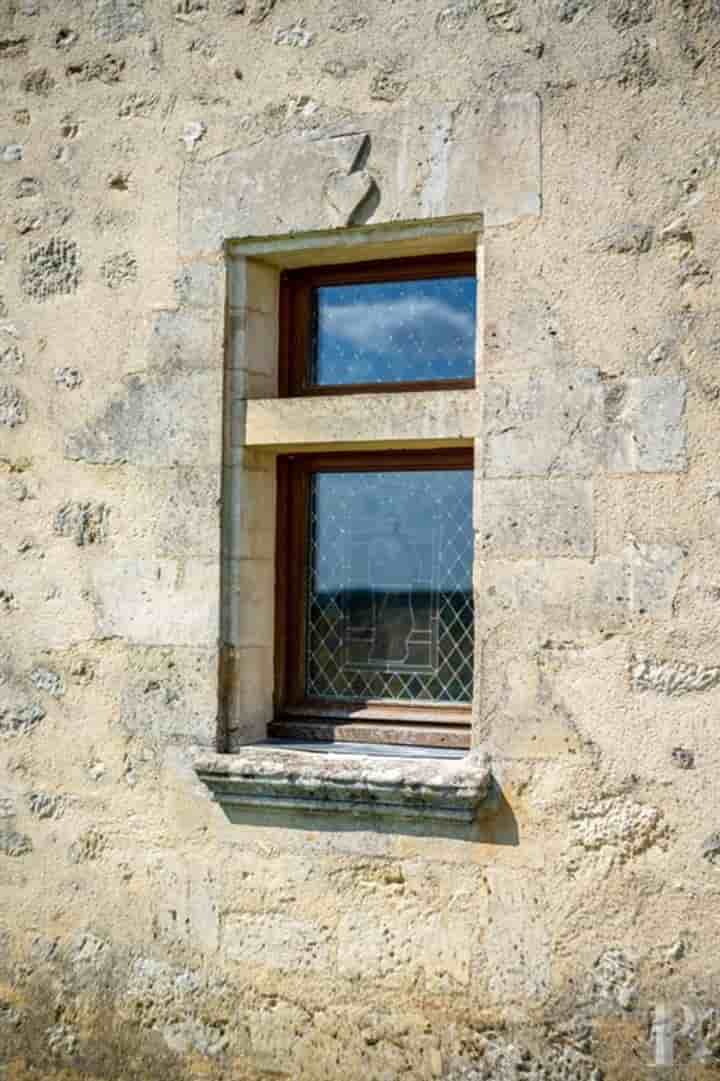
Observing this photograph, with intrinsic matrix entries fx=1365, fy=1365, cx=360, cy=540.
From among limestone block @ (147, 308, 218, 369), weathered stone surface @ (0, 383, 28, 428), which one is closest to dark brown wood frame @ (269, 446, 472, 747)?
limestone block @ (147, 308, 218, 369)

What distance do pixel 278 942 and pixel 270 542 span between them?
115 centimetres

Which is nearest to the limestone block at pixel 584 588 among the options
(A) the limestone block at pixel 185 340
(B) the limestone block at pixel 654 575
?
(B) the limestone block at pixel 654 575

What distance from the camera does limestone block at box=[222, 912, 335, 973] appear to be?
3754mm

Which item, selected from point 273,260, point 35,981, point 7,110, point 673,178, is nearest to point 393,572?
point 273,260

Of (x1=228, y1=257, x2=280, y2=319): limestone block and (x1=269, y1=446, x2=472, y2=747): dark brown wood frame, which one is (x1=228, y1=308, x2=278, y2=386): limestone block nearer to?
(x1=228, y1=257, x2=280, y2=319): limestone block

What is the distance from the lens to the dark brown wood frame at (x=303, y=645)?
12.8 feet

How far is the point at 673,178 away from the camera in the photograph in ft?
11.2

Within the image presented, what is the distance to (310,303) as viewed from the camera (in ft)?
13.6

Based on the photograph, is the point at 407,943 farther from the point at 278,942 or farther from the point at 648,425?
the point at 648,425

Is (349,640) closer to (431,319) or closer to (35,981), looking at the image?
(431,319)

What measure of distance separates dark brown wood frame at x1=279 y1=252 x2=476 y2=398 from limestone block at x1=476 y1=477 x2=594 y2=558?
0.52 metres

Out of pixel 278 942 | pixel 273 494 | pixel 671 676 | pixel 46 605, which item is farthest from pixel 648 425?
pixel 46 605

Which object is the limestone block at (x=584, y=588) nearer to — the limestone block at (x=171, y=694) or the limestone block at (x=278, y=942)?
the limestone block at (x=171, y=694)

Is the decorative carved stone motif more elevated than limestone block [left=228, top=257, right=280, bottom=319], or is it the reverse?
the decorative carved stone motif
